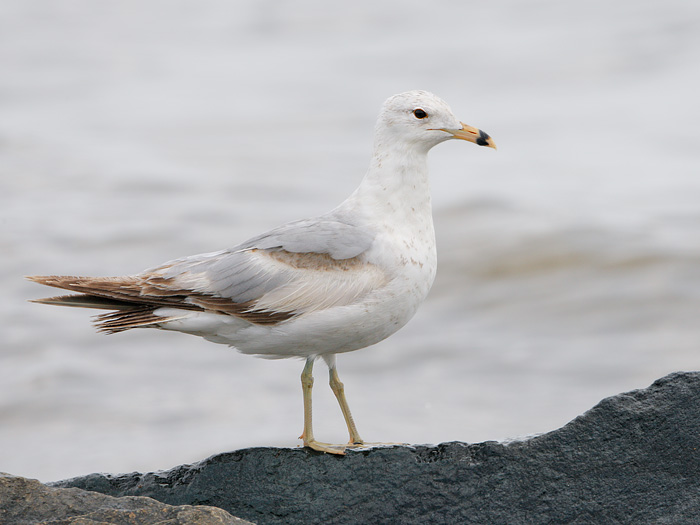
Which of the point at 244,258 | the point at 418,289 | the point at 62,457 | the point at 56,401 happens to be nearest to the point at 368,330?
the point at 418,289

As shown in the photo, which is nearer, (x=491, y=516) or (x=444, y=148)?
(x=491, y=516)

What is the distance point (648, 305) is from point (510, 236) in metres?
3.08

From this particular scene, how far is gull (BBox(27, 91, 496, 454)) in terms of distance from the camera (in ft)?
21.3

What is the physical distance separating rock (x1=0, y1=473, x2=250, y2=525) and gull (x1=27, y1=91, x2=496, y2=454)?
1.42m

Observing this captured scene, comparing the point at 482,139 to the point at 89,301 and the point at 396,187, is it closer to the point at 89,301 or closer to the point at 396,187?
the point at 396,187

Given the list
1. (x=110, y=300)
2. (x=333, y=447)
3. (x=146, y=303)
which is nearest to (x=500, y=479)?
(x=333, y=447)

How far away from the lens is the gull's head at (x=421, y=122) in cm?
693

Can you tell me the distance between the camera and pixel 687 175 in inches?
749

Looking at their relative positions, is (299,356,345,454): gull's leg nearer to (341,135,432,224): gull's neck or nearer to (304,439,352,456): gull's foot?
→ (304,439,352,456): gull's foot

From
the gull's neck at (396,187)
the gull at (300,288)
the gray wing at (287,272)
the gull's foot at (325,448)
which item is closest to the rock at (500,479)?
the gull's foot at (325,448)

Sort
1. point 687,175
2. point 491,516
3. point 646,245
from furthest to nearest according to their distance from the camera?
point 687,175
point 646,245
point 491,516

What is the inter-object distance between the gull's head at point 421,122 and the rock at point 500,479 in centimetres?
203

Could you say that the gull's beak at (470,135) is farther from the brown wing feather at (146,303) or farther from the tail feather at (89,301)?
the tail feather at (89,301)

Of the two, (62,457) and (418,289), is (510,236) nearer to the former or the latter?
(62,457)
